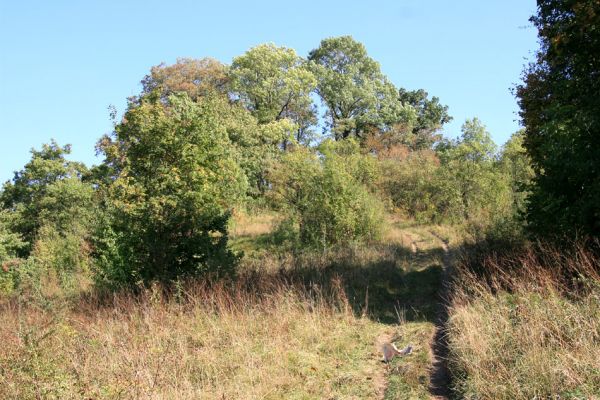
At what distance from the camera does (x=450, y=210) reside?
3077 cm

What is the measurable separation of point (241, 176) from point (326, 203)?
13.6ft

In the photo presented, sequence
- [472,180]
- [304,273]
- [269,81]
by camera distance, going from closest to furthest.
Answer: [304,273] → [472,180] → [269,81]

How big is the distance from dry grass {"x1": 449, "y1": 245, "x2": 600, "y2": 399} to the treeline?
644 centimetres

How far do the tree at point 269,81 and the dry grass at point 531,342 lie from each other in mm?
35817

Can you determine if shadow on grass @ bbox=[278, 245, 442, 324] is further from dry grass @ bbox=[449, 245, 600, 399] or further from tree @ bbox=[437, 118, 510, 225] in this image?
tree @ bbox=[437, 118, 510, 225]

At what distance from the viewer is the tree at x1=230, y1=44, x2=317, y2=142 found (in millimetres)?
41750

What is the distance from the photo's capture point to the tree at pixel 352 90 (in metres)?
50.0

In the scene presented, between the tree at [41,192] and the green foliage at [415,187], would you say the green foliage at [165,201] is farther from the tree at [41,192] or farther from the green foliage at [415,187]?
the green foliage at [415,187]

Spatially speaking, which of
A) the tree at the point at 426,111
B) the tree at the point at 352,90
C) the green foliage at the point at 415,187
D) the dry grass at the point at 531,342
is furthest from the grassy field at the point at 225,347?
the tree at the point at 426,111

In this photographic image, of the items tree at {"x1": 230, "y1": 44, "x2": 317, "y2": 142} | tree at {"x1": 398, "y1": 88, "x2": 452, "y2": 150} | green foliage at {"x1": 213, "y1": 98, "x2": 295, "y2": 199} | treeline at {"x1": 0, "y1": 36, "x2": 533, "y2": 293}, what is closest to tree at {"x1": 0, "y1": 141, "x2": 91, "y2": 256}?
treeline at {"x1": 0, "y1": 36, "x2": 533, "y2": 293}

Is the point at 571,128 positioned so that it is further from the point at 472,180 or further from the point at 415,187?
the point at 415,187

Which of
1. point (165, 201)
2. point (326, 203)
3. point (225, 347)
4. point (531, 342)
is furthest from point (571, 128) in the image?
point (326, 203)

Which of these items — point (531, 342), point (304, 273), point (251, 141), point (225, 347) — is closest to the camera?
point (531, 342)

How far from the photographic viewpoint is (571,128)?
10.2 m
